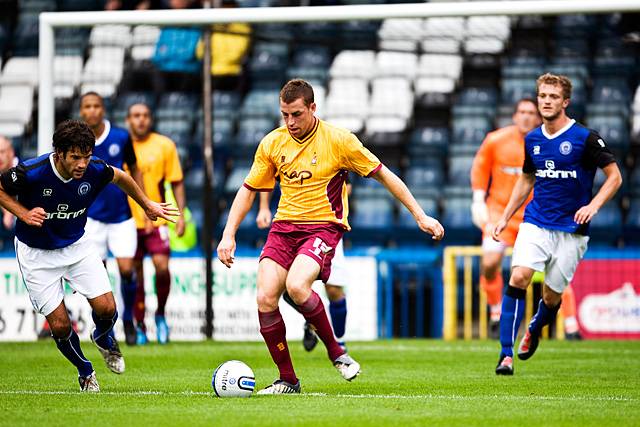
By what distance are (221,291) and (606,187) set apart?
21.5ft

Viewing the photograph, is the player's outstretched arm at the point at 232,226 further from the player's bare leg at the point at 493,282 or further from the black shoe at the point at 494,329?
the black shoe at the point at 494,329

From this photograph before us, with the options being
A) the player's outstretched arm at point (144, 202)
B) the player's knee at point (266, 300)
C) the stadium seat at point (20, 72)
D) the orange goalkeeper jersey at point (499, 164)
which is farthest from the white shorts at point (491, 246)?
the stadium seat at point (20, 72)

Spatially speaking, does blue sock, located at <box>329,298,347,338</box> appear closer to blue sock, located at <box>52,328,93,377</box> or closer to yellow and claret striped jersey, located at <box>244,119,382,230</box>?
yellow and claret striped jersey, located at <box>244,119,382,230</box>

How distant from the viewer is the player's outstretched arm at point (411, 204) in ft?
25.2

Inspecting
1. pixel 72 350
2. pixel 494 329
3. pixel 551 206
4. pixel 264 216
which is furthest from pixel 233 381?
pixel 494 329

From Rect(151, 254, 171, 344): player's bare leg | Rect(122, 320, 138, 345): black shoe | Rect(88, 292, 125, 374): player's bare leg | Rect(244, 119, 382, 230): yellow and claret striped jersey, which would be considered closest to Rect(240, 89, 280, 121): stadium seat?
Rect(151, 254, 171, 344): player's bare leg

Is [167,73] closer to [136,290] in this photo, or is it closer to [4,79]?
[4,79]

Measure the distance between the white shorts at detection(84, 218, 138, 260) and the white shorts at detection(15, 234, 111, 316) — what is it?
3.78m

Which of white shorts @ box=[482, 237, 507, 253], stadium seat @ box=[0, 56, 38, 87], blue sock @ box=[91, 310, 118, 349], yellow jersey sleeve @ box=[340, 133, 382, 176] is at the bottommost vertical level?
blue sock @ box=[91, 310, 118, 349]

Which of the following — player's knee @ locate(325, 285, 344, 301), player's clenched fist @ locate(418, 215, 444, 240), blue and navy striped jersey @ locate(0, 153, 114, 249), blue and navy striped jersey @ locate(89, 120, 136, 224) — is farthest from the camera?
→ blue and navy striped jersey @ locate(89, 120, 136, 224)

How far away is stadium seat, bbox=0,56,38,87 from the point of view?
1952 cm

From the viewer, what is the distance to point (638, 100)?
17.7 meters

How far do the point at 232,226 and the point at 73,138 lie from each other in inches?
45.6

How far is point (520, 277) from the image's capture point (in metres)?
9.83
